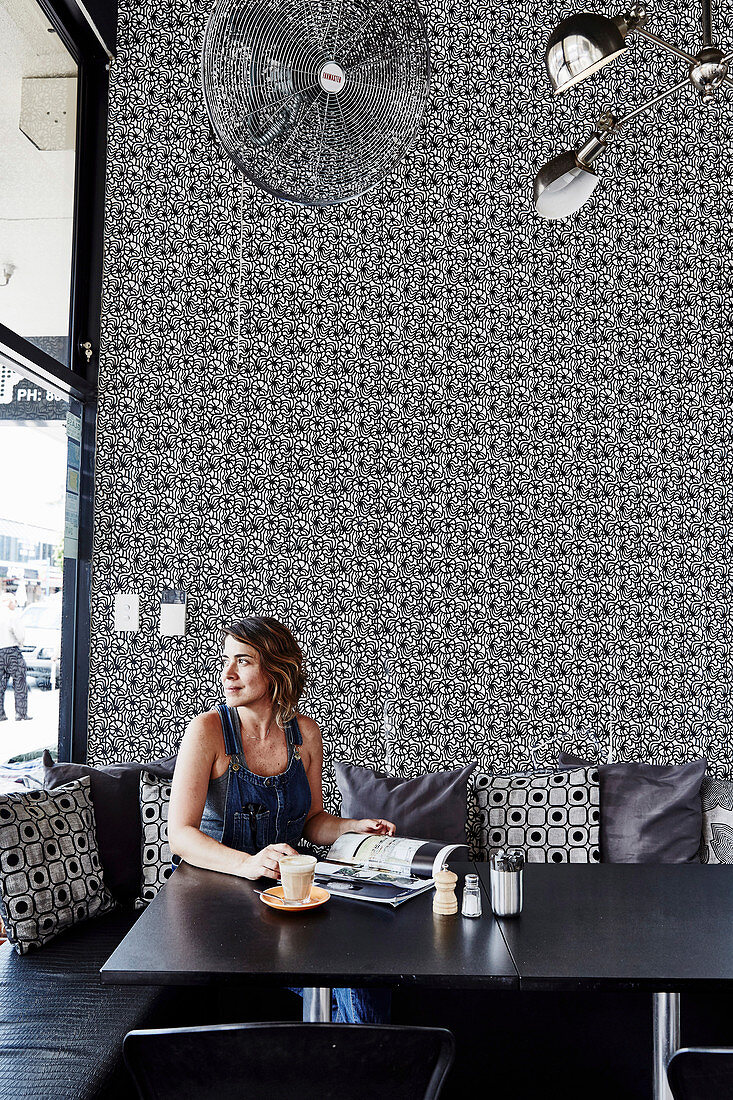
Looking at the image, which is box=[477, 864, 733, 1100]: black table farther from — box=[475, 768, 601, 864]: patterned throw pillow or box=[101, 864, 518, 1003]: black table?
box=[475, 768, 601, 864]: patterned throw pillow

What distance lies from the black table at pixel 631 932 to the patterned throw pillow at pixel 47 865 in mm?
1151

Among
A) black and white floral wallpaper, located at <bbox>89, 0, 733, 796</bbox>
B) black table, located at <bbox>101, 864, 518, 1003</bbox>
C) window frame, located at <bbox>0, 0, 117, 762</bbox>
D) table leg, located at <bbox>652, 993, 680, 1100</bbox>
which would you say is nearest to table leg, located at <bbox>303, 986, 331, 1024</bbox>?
black table, located at <bbox>101, 864, 518, 1003</bbox>

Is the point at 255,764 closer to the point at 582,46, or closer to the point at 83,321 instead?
the point at 582,46

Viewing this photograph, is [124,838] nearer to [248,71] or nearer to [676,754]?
[676,754]

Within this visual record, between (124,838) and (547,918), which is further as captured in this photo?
(124,838)

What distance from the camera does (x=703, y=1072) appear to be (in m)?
1.01

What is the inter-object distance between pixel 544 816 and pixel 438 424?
143 centimetres

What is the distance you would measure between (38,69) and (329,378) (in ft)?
4.72

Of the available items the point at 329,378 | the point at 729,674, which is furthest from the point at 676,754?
the point at 329,378

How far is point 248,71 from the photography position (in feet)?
4.08

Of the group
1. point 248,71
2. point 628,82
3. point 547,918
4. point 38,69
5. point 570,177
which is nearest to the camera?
point 248,71

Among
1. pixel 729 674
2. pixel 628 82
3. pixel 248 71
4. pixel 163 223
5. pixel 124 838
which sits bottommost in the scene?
pixel 124 838

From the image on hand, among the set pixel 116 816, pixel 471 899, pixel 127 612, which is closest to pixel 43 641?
pixel 127 612

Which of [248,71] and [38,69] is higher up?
[38,69]
